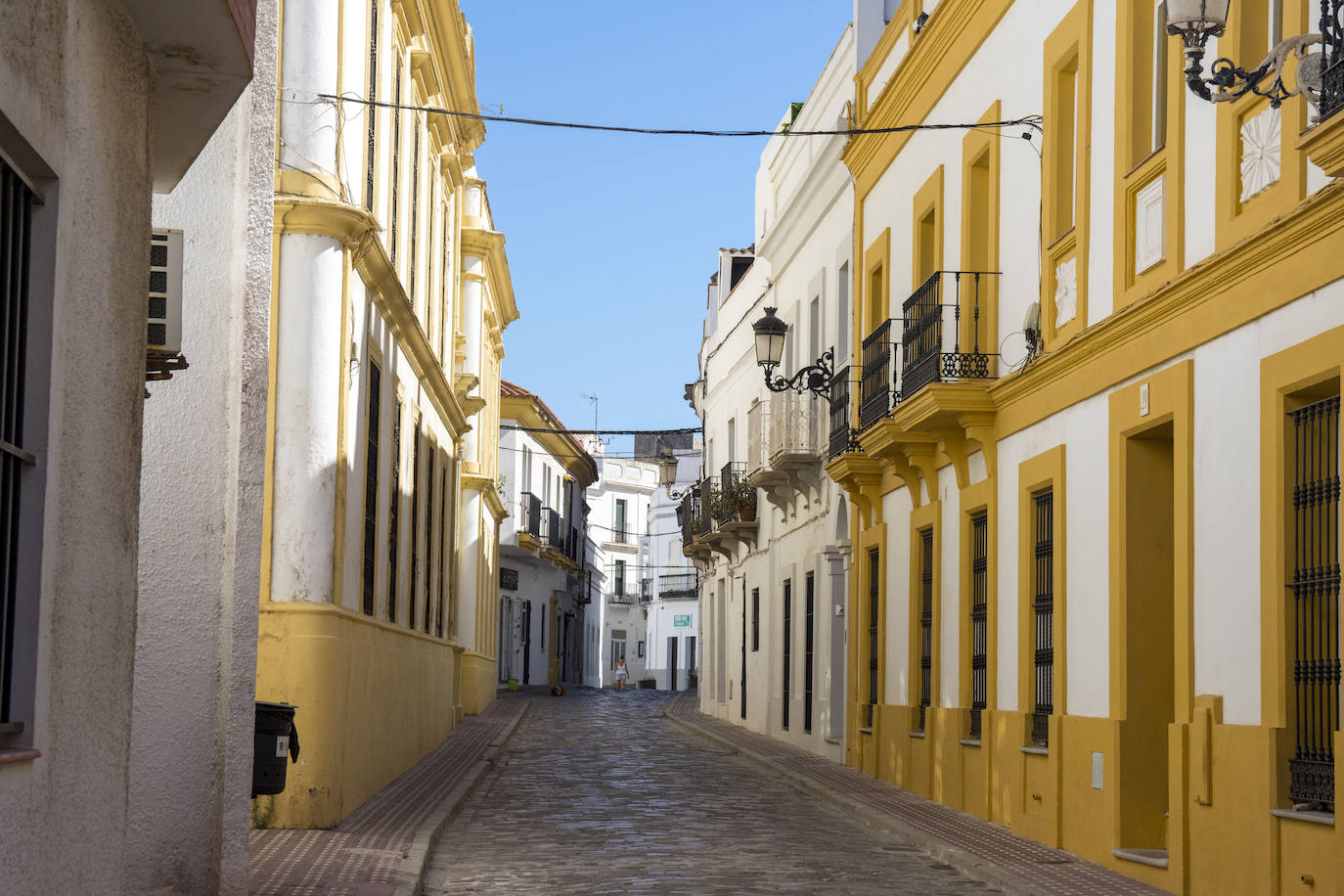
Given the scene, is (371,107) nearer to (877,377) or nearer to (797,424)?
(877,377)

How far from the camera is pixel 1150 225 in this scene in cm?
1123

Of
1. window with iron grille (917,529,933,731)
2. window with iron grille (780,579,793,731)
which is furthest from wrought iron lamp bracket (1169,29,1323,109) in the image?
A: window with iron grille (780,579,793,731)

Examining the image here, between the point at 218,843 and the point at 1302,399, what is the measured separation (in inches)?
236

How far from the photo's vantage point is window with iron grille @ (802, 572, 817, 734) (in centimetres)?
2456

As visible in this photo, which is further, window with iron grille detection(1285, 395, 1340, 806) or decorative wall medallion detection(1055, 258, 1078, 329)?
decorative wall medallion detection(1055, 258, 1078, 329)

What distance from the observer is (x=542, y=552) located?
162 feet

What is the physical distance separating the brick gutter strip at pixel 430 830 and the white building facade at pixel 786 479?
5187 mm

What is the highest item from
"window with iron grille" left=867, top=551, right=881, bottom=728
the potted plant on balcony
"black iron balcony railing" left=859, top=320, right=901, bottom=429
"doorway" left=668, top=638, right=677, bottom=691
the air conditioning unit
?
"black iron balcony railing" left=859, top=320, right=901, bottom=429

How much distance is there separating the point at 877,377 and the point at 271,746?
360 inches

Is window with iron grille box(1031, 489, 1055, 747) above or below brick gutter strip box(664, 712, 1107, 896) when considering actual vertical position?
above

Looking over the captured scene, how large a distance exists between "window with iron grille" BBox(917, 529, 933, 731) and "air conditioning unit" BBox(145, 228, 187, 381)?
10.5 metres

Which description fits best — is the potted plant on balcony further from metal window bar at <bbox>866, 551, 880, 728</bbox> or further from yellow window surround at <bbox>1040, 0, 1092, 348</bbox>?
yellow window surround at <bbox>1040, 0, 1092, 348</bbox>

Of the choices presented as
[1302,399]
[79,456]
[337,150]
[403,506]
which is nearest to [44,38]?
[79,456]

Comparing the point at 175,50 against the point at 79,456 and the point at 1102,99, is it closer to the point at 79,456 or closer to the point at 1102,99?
the point at 79,456
